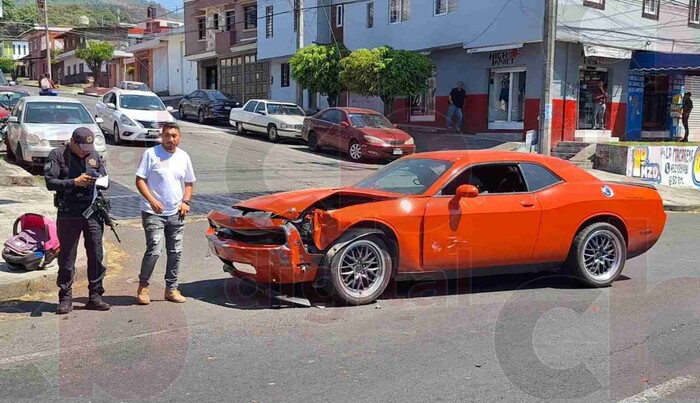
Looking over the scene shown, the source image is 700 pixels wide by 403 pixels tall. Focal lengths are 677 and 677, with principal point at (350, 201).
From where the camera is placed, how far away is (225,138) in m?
25.2

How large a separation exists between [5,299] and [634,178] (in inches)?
707

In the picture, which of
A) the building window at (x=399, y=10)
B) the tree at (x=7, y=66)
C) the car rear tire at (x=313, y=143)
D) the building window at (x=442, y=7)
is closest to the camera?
the car rear tire at (x=313, y=143)

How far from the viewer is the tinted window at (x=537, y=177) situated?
7.47 m

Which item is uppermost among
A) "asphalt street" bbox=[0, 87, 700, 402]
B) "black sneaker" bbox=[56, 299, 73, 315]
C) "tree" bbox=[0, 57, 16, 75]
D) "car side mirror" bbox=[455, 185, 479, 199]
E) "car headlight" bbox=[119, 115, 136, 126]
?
"tree" bbox=[0, 57, 16, 75]

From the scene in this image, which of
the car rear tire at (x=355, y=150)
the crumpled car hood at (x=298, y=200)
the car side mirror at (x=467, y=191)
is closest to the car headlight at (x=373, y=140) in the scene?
the car rear tire at (x=355, y=150)

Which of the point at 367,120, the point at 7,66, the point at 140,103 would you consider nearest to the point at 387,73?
the point at 367,120

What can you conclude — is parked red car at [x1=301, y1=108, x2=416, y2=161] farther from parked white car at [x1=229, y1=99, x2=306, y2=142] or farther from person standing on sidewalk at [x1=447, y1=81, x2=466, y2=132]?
person standing on sidewalk at [x1=447, y1=81, x2=466, y2=132]

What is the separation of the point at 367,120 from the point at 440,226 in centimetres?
1521

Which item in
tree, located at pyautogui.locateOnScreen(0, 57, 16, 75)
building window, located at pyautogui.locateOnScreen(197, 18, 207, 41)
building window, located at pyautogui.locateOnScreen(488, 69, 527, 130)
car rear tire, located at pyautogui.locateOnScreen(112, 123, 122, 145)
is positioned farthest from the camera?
tree, located at pyautogui.locateOnScreen(0, 57, 16, 75)

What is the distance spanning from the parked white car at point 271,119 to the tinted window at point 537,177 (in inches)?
703

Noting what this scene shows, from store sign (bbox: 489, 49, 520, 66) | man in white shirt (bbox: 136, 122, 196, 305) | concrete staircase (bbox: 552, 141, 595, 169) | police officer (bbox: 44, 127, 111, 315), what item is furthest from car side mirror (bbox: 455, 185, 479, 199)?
store sign (bbox: 489, 49, 520, 66)

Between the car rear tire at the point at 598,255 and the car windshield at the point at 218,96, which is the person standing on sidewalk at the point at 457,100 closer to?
the car windshield at the point at 218,96

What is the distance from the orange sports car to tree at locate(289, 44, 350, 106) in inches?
803

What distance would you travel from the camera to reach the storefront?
2527cm
